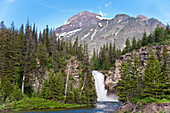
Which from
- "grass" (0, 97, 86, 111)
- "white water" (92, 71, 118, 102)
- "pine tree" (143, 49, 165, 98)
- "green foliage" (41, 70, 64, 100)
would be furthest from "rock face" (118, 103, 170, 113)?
"white water" (92, 71, 118, 102)

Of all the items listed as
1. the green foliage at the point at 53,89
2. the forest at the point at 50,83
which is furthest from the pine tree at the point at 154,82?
the green foliage at the point at 53,89

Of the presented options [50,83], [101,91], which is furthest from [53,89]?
[101,91]

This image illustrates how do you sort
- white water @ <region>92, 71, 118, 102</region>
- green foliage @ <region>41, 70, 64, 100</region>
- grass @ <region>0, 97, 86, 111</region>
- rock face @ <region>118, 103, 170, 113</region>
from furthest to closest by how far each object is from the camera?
white water @ <region>92, 71, 118, 102</region>
green foliage @ <region>41, 70, 64, 100</region>
grass @ <region>0, 97, 86, 111</region>
rock face @ <region>118, 103, 170, 113</region>

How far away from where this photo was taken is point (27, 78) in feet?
128

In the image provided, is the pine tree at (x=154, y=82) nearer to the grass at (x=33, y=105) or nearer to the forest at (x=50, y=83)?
the forest at (x=50, y=83)

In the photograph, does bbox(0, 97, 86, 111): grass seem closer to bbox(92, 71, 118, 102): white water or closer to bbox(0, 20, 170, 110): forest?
bbox(0, 20, 170, 110): forest

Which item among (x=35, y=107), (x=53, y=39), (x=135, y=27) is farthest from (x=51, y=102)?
(x=135, y=27)

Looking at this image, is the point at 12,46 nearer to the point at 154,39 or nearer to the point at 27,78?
the point at 27,78

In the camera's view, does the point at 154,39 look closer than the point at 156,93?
No

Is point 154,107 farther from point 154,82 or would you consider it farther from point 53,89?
point 53,89

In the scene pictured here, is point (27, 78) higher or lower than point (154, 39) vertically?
lower

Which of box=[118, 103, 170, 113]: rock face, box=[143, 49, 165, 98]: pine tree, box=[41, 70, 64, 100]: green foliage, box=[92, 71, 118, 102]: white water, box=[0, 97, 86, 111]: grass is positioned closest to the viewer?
box=[118, 103, 170, 113]: rock face

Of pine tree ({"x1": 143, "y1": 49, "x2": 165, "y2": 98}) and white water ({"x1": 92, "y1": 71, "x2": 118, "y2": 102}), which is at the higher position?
pine tree ({"x1": 143, "y1": 49, "x2": 165, "y2": 98})

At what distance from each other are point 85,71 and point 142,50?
35.3 meters
